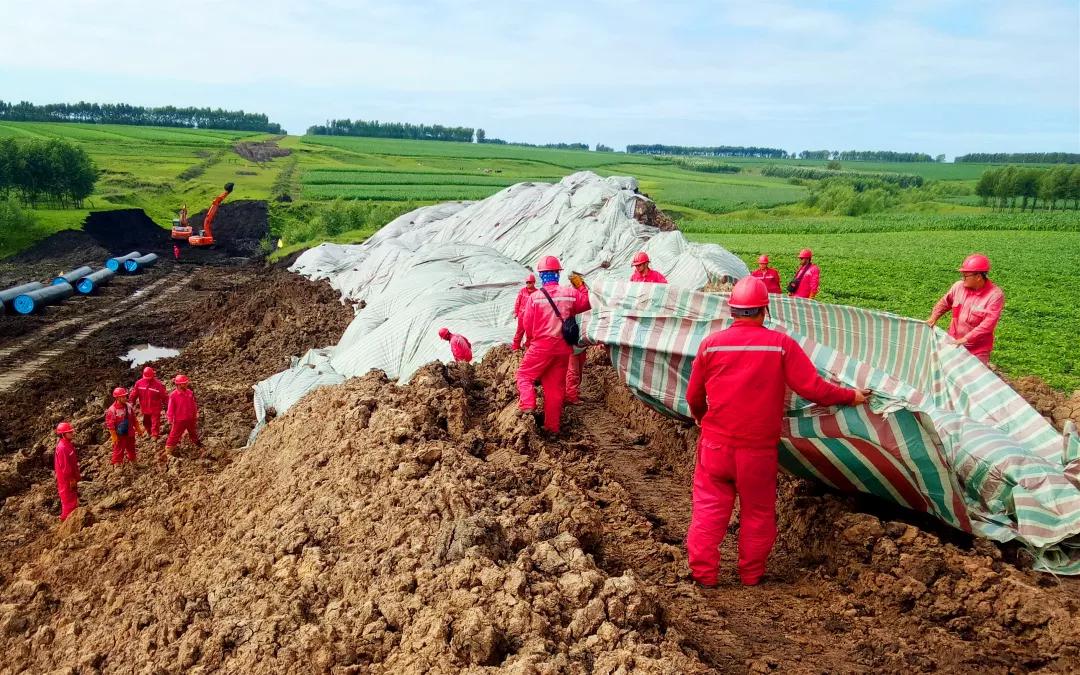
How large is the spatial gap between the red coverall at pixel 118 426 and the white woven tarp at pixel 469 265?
1601 millimetres

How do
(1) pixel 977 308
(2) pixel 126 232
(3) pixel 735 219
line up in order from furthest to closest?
1. (3) pixel 735 219
2. (2) pixel 126 232
3. (1) pixel 977 308

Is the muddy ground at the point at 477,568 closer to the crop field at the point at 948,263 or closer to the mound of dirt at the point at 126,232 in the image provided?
the crop field at the point at 948,263

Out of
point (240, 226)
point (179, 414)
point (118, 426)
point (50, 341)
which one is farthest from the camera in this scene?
point (240, 226)

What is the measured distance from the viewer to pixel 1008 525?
4457 millimetres

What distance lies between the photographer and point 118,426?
9.08 meters

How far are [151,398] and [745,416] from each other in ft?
26.7

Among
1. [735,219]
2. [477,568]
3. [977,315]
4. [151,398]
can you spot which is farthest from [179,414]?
[735,219]

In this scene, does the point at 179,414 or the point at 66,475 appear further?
the point at 179,414

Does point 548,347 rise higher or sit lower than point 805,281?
lower

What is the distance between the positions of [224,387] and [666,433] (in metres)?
8.87

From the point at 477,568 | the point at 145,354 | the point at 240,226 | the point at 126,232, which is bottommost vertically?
the point at 145,354

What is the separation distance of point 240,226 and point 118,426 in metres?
32.0

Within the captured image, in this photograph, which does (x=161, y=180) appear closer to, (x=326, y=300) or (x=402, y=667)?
(x=326, y=300)

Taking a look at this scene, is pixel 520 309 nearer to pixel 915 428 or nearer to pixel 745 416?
pixel 745 416
